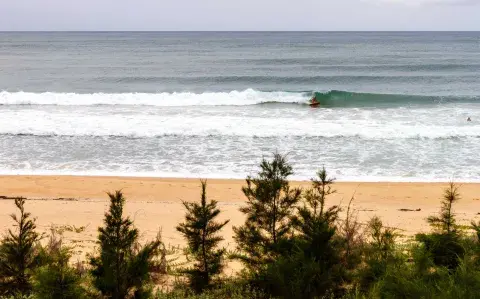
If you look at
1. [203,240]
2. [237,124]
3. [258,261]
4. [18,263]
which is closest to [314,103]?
[237,124]

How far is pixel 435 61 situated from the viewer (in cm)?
5484

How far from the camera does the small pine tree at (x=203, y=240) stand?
7242 millimetres

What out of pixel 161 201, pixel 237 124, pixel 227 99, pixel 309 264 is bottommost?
pixel 309 264

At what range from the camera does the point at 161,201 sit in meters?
13.5

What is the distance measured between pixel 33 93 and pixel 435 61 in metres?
42.7

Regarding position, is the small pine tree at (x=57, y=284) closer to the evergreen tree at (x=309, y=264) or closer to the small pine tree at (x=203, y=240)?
the small pine tree at (x=203, y=240)

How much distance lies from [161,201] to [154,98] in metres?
19.5

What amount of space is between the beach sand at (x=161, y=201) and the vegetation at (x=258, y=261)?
2.47 metres

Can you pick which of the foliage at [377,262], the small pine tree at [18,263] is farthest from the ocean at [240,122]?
the small pine tree at [18,263]

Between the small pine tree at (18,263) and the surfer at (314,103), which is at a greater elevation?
the surfer at (314,103)

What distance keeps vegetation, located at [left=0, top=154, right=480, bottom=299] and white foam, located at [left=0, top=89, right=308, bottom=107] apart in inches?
926

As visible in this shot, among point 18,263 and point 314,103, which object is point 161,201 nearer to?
point 18,263

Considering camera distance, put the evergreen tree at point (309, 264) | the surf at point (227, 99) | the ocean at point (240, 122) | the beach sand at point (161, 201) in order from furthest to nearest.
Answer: the surf at point (227, 99)
the ocean at point (240, 122)
the beach sand at point (161, 201)
the evergreen tree at point (309, 264)

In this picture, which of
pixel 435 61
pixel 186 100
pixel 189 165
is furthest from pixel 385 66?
pixel 189 165
